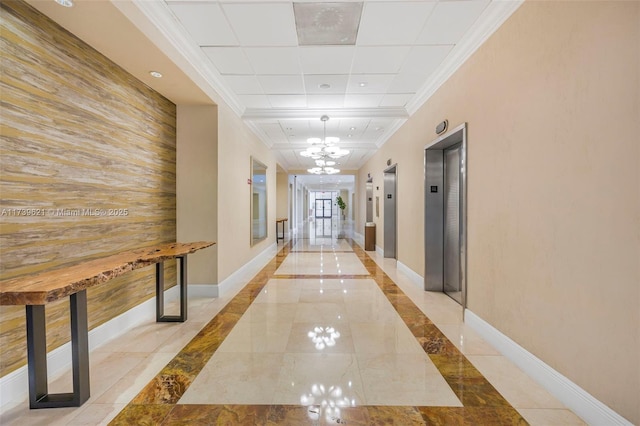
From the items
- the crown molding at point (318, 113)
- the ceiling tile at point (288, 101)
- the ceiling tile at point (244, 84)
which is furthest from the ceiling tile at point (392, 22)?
the crown molding at point (318, 113)

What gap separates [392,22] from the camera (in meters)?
3.23

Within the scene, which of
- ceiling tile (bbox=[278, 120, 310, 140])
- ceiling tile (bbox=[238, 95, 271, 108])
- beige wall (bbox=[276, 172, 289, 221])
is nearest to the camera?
ceiling tile (bbox=[238, 95, 271, 108])

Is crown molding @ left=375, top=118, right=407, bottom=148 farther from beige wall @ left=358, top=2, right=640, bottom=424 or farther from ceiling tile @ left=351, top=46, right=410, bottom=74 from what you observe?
beige wall @ left=358, top=2, right=640, bottom=424

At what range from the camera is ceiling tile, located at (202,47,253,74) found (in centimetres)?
382

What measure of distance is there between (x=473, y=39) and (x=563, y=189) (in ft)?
7.25

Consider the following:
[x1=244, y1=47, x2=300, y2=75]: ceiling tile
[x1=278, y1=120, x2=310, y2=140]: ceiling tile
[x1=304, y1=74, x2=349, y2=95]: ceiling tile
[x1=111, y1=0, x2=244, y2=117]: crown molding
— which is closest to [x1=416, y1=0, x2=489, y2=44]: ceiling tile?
[x1=304, y1=74, x2=349, y2=95]: ceiling tile

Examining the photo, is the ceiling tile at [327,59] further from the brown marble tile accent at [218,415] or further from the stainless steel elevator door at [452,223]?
the brown marble tile accent at [218,415]

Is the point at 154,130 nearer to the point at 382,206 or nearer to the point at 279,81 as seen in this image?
the point at 279,81

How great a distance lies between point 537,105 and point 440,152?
8.57 feet

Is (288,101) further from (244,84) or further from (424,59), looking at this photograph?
(424,59)

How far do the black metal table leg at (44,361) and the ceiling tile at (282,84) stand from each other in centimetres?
378

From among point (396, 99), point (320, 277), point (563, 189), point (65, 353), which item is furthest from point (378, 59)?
point (65, 353)

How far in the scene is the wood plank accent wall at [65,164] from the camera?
237 centimetres

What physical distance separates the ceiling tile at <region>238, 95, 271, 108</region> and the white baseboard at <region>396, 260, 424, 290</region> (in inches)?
176
